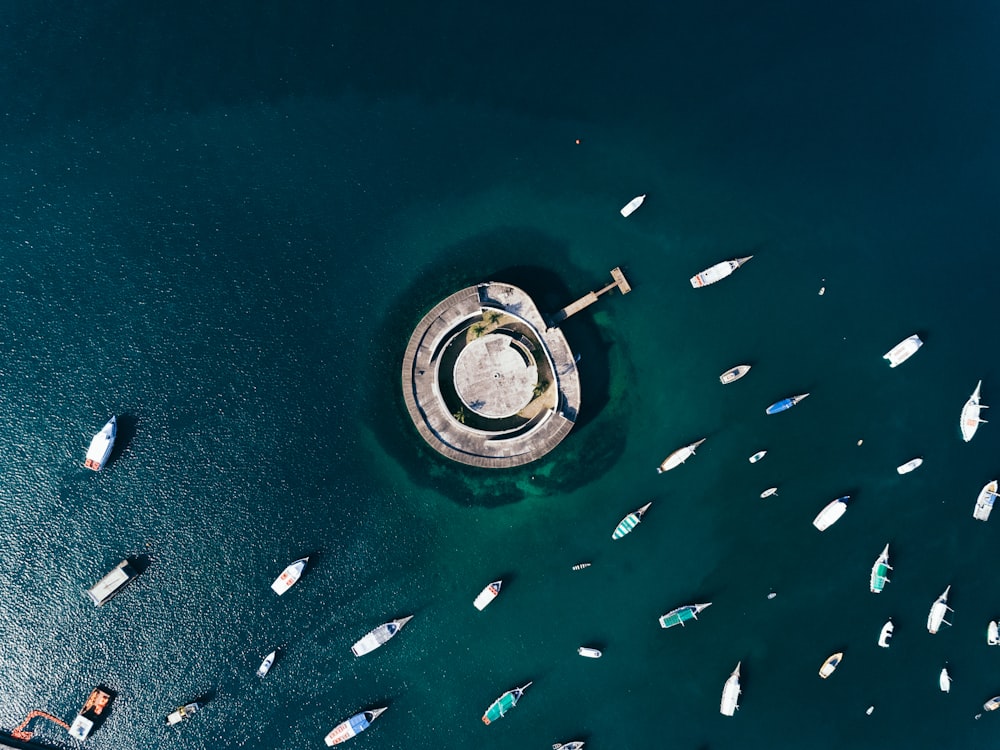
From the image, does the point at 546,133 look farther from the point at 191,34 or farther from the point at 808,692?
the point at 808,692

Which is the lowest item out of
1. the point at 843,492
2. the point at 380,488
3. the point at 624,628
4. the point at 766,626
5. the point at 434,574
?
the point at 766,626

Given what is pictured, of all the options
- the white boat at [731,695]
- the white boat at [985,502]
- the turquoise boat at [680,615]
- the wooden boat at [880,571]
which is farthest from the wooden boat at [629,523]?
the white boat at [985,502]

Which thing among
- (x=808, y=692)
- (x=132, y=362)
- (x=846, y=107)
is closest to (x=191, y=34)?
(x=132, y=362)

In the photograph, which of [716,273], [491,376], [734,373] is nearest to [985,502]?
[734,373]

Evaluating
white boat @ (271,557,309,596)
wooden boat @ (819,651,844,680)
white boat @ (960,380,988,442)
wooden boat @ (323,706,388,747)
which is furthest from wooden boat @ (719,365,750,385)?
wooden boat @ (323,706,388,747)

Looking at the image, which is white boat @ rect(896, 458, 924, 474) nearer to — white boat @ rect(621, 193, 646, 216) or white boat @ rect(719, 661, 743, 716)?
white boat @ rect(719, 661, 743, 716)
